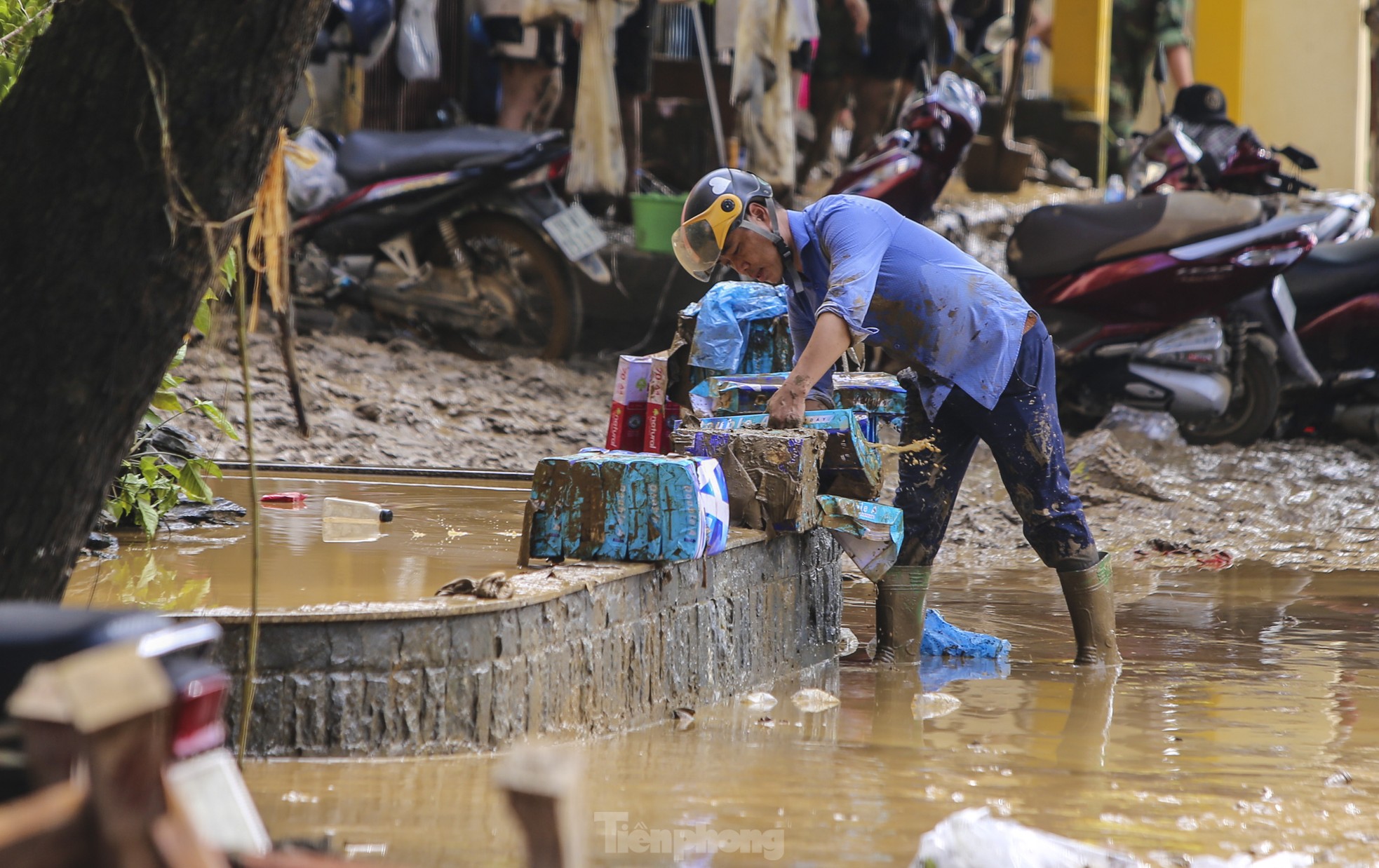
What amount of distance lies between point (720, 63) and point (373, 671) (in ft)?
32.3

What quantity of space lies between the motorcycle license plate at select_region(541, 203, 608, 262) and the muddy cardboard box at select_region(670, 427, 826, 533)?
13.8 feet

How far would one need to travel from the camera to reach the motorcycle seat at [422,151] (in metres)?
8.53

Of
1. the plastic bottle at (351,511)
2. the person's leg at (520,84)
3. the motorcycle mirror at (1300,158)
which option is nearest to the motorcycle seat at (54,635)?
the plastic bottle at (351,511)

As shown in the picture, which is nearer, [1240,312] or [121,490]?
[121,490]

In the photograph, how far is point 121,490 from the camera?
4.75 meters

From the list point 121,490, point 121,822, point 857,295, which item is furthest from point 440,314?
point 121,822

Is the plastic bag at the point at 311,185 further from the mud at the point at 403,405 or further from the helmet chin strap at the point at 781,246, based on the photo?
the helmet chin strap at the point at 781,246

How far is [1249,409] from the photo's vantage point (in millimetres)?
8312

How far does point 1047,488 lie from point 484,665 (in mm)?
2142

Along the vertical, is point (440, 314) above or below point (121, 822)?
above

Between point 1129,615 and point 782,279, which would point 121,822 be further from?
point 1129,615

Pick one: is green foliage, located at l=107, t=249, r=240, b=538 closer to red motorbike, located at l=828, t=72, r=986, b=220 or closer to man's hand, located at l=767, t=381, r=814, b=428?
man's hand, located at l=767, t=381, r=814, b=428

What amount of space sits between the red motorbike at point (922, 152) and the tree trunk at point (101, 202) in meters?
6.19

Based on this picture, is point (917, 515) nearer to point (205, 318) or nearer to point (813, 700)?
point (813, 700)
